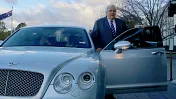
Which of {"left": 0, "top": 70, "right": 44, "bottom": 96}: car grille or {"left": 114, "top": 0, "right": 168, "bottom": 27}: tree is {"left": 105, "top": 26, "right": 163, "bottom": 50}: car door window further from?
{"left": 114, "top": 0, "right": 168, "bottom": 27}: tree

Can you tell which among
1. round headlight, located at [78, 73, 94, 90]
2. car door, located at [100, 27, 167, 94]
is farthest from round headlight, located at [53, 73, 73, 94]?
car door, located at [100, 27, 167, 94]

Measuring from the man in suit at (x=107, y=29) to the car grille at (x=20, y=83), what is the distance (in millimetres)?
3161

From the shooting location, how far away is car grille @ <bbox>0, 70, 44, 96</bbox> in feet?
11.5

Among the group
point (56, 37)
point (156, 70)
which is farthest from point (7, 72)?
point (156, 70)

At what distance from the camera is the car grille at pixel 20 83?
3.50 metres

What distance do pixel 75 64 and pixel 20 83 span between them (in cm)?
64

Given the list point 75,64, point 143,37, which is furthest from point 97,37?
point 75,64

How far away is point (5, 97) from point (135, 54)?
2.82m

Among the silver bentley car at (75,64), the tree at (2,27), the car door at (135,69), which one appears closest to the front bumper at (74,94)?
the silver bentley car at (75,64)

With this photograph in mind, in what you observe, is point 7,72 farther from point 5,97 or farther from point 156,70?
point 156,70

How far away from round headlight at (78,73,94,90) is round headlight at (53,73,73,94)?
11 cm

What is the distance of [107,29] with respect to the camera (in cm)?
655

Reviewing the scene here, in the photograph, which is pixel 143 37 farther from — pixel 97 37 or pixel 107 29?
pixel 97 37

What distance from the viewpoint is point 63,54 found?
412 centimetres
